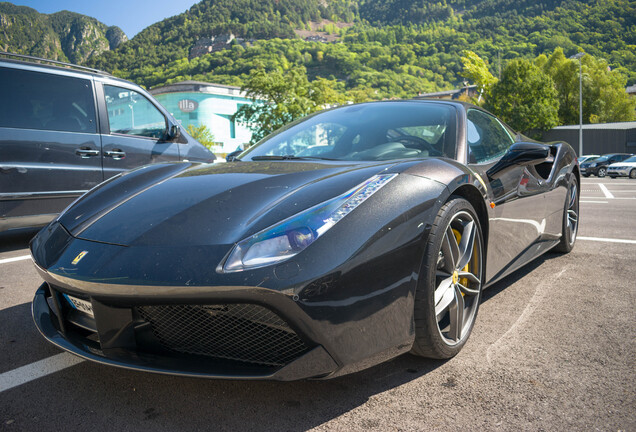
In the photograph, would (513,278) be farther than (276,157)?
Yes

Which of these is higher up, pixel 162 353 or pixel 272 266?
pixel 272 266

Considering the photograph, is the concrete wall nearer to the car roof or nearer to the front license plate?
the car roof

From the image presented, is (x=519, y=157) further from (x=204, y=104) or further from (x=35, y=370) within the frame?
(x=204, y=104)

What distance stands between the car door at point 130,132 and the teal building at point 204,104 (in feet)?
163

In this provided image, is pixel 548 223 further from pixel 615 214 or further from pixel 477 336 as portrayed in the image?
pixel 615 214

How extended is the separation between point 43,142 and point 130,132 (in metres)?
0.94

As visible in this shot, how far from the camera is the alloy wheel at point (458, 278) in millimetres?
2016

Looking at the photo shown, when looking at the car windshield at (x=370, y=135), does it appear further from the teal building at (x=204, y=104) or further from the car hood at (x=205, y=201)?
the teal building at (x=204, y=104)

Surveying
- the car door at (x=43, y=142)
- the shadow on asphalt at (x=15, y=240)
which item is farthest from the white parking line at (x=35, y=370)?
the shadow on asphalt at (x=15, y=240)

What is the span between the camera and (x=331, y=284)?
1.50m

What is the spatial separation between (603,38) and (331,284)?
102 meters

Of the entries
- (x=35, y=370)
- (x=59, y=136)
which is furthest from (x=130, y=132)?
(x=35, y=370)

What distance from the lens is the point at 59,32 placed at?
14050 centimetres

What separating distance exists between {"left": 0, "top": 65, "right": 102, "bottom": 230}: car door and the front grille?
341cm
